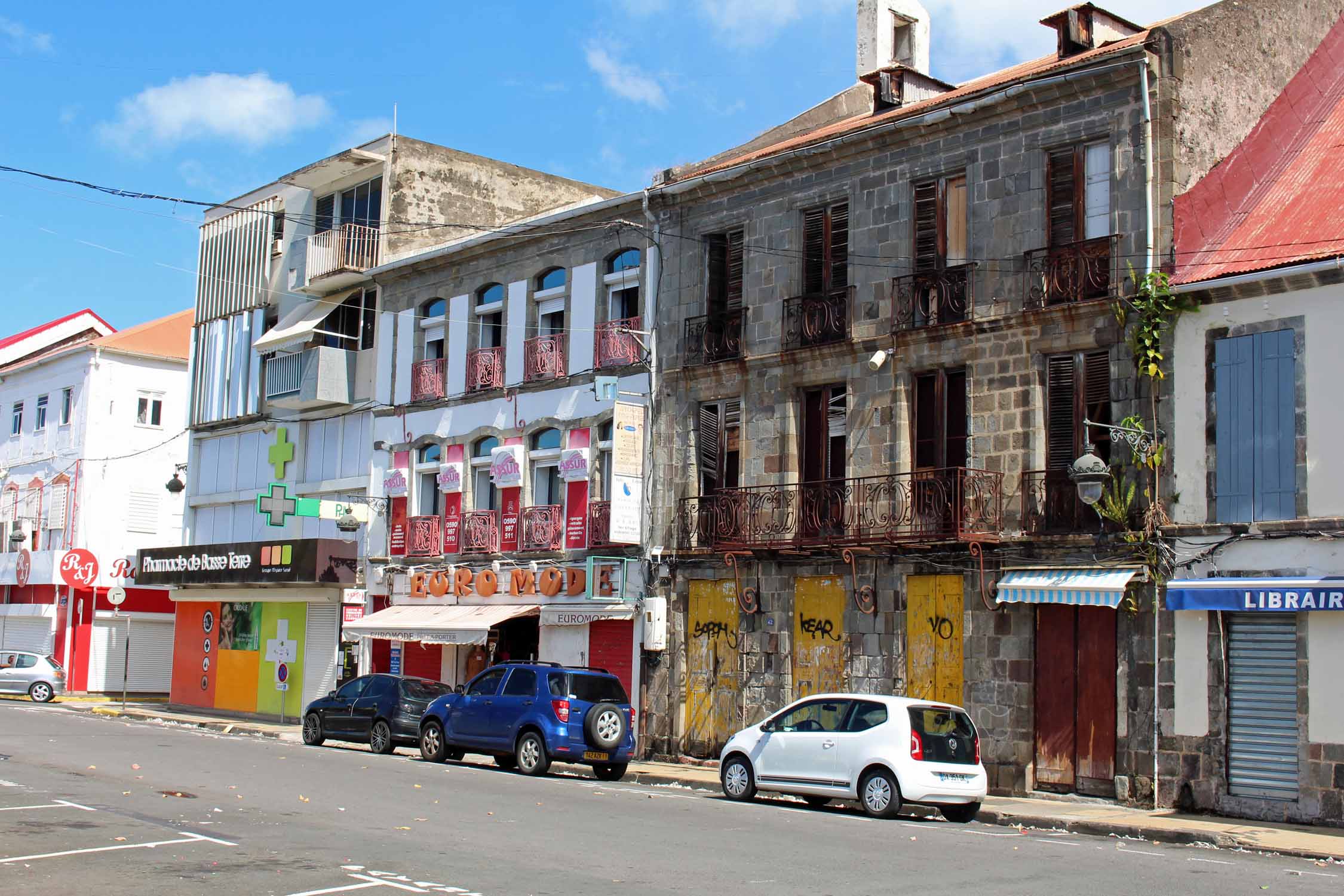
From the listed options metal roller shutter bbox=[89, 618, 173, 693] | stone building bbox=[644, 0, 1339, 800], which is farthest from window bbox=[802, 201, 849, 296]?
metal roller shutter bbox=[89, 618, 173, 693]

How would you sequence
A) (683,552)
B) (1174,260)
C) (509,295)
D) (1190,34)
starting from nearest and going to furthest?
(1174,260) → (1190,34) → (683,552) → (509,295)

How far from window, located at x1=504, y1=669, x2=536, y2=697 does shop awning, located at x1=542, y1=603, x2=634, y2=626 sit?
4671mm

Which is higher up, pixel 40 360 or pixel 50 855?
pixel 40 360

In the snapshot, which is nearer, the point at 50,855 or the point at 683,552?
the point at 50,855

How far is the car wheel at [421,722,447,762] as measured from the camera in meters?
23.8

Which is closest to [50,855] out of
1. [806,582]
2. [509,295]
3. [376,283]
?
[806,582]

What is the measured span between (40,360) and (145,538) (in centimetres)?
704

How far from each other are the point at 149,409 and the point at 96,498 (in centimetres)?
338

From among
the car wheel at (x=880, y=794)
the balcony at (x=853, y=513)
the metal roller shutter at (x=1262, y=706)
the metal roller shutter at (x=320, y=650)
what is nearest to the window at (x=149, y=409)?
the metal roller shutter at (x=320, y=650)

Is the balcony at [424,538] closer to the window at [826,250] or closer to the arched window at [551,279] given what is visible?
the arched window at [551,279]

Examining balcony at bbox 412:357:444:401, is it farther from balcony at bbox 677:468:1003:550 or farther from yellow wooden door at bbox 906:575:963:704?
yellow wooden door at bbox 906:575:963:704

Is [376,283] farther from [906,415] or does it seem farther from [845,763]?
[845,763]

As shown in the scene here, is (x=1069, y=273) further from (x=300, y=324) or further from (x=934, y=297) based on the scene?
(x=300, y=324)

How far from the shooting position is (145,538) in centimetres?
4709
